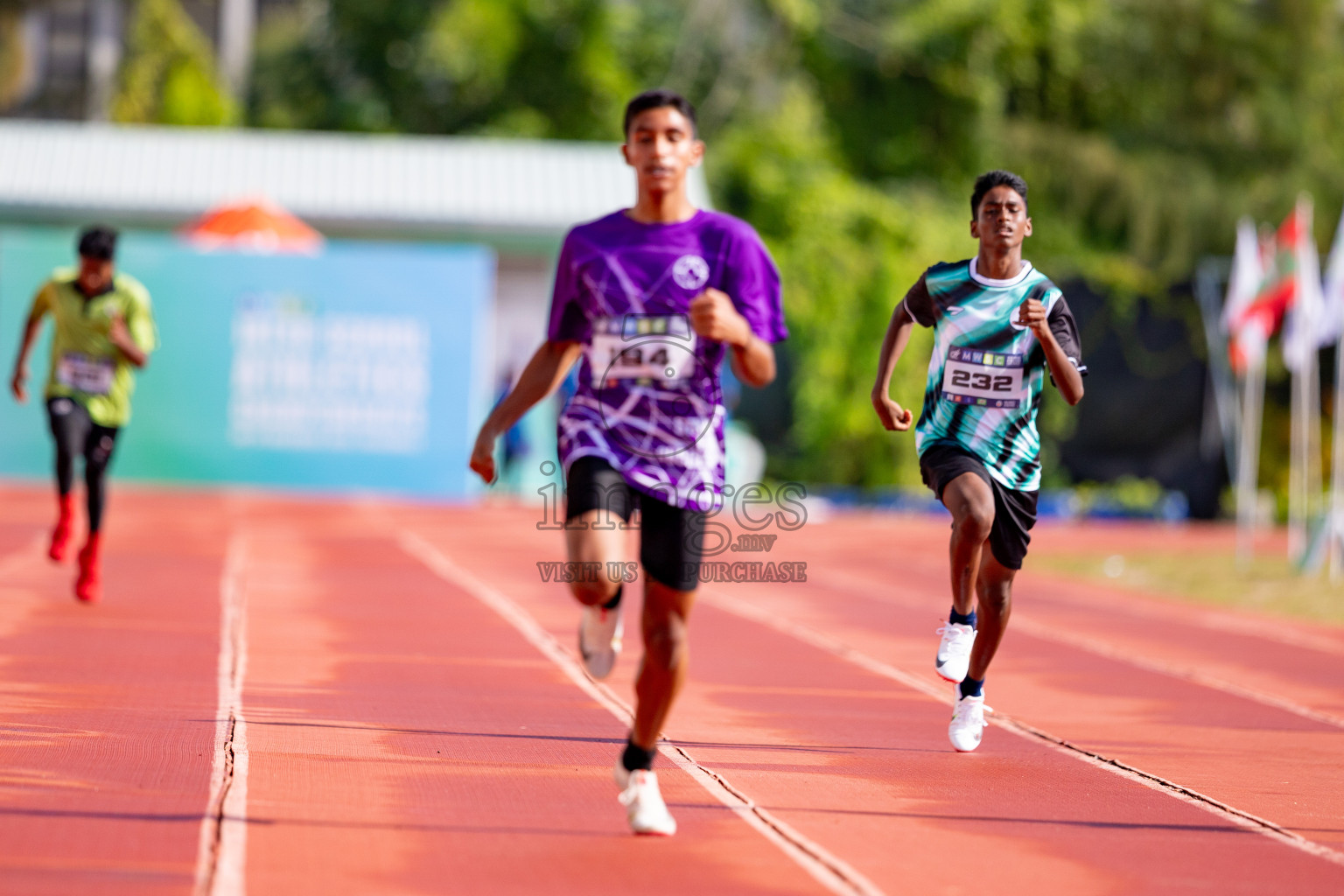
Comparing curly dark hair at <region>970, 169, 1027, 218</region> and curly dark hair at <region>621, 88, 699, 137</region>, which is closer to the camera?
curly dark hair at <region>621, 88, 699, 137</region>

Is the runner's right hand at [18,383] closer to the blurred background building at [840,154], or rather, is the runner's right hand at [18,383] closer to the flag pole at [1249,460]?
the flag pole at [1249,460]

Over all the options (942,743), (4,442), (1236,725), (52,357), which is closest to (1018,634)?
(1236,725)

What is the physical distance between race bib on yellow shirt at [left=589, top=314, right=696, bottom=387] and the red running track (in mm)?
1222

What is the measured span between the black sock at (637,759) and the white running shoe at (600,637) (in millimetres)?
235

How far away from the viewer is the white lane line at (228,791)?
416cm

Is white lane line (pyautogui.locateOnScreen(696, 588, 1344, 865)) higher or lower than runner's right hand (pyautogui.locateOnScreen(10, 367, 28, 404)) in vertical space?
lower

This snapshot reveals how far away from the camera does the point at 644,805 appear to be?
4.72 metres

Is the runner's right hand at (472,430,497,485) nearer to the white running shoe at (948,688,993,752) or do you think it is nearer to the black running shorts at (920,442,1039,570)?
the black running shorts at (920,442,1039,570)

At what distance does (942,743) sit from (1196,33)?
31107 millimetres

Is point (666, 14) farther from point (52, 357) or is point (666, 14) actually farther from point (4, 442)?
point (52, 357)

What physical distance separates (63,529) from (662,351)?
20.5 feet

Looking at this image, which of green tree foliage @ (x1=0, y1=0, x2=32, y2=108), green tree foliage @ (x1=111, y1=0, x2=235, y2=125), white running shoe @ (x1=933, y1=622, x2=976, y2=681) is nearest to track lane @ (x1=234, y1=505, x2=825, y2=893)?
white running shoe @ (x1=933, y1=622, x2=976, y2=681)

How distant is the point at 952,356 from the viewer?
6477mm

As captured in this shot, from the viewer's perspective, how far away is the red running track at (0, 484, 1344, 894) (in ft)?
14.8
